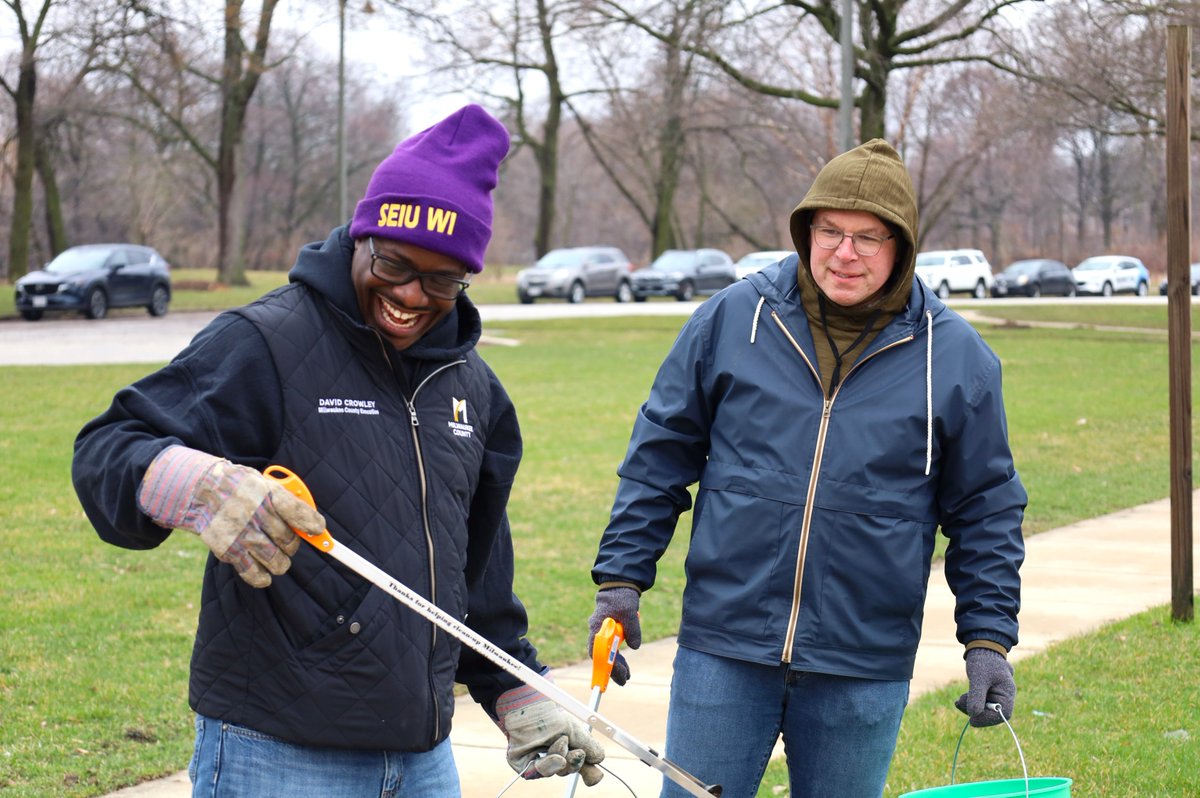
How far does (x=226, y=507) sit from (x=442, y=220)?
71 cm

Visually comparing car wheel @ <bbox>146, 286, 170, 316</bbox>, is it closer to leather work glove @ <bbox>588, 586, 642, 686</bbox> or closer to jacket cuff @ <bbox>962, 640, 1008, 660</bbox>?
leather work glove @ <bbox>588, 586, 642, 686</bbox>

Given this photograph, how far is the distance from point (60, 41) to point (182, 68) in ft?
8.65

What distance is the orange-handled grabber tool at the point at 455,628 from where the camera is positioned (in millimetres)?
2363

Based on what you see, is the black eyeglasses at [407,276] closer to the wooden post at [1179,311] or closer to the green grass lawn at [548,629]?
the green grass lawn at [548,629]

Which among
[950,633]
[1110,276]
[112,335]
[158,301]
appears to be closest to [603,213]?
[1110,276]

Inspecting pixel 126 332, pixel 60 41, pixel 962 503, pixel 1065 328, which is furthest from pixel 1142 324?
pixel 962 503

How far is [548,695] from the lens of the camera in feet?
9.13

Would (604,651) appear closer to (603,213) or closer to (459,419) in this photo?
(459,419)

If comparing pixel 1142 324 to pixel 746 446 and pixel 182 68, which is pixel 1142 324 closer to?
pixel 182 68

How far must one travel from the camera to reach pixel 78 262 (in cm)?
2744

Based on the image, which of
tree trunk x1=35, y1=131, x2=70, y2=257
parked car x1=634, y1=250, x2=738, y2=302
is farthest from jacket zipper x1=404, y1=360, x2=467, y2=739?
tree trunk x1=35, y1=131, x2=70, y2=257

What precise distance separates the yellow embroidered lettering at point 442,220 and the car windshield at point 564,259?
3476 centimetres

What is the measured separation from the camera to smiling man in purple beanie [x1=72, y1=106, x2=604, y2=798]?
7.61 ft

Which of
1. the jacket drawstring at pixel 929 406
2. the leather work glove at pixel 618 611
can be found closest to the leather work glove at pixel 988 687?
the jacket drawstring at pixel 929 406
